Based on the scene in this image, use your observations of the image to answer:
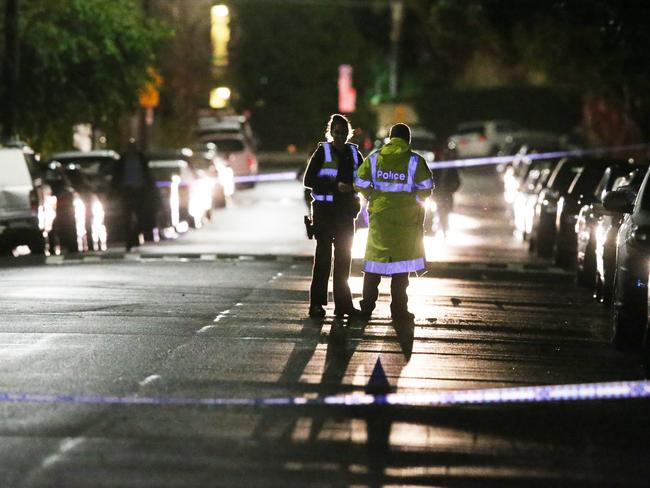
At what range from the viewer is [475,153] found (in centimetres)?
6900

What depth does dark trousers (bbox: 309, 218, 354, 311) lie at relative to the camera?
1498cm

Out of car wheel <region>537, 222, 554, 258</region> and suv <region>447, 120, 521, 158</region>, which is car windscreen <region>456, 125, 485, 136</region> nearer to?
suv <region>447, 120, 521, 158</region>

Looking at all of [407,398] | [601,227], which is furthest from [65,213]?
[407,398]

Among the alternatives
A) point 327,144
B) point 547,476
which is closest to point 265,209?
point 327,144

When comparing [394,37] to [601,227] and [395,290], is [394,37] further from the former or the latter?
[395,290]

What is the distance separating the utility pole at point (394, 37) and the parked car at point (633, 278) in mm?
68236

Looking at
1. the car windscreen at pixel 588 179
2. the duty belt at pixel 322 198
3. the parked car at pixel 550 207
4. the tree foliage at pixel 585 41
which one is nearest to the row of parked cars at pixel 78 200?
the parked car at pixel 550 207

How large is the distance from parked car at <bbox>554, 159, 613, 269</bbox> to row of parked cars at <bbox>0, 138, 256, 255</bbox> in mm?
7177

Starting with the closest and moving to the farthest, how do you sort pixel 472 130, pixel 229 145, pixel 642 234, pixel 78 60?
pixel 642 234 → pixel 78 60 → pixel 229 145 → pixel 472 130

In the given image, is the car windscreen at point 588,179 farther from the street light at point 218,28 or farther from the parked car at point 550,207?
the street light at point 218,28

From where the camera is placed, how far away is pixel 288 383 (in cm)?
1123

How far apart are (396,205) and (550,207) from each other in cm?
1201

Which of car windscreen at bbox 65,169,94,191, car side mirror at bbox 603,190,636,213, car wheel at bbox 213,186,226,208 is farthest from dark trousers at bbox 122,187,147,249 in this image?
car wheel at bbox 213,186,226,208

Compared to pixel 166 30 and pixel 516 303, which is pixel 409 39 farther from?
pixel 516 303
